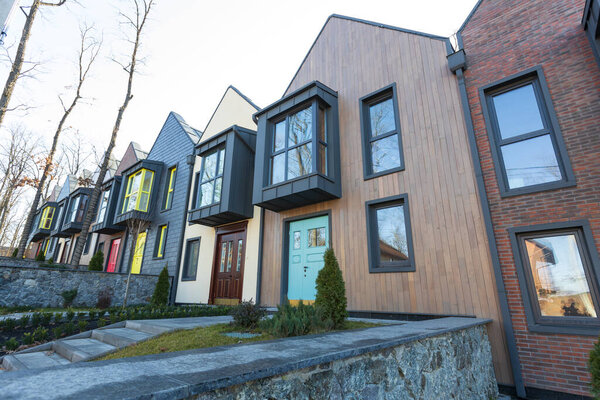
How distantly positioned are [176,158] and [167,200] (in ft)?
6.28

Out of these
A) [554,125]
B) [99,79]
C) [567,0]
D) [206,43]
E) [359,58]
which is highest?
[99,79]

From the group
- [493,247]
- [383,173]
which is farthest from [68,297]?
[493,247]

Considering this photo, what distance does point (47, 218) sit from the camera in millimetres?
21250

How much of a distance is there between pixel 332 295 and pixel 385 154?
381 cm

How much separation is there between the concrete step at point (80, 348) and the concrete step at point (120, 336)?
7 centimetres

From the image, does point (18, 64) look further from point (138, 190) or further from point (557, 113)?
point (557, 113)

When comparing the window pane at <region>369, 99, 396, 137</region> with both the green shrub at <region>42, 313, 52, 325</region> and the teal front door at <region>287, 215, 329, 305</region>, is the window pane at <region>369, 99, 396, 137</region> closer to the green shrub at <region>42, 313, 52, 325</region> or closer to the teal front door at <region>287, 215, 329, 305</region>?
the teal front door at <region>287, 215, 329, 305</region>

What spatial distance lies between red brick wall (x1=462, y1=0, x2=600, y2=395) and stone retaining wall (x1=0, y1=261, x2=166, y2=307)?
10.6 m

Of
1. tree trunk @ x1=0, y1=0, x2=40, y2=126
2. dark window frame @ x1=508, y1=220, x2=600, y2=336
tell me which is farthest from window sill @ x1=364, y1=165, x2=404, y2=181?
tree trunk @ x1=0, y1=0, x2=40, y2=126

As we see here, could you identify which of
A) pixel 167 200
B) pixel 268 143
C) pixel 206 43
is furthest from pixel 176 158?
pixel 268 143

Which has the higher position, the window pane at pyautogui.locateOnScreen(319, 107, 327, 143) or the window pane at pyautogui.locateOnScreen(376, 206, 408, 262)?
the window pane at pyautogui.locateOnScreen(319, 107, 327, 143)

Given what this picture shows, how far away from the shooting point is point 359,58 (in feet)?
25.3

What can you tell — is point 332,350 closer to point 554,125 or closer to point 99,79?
point 554,125

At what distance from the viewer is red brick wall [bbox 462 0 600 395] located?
4.03 m
